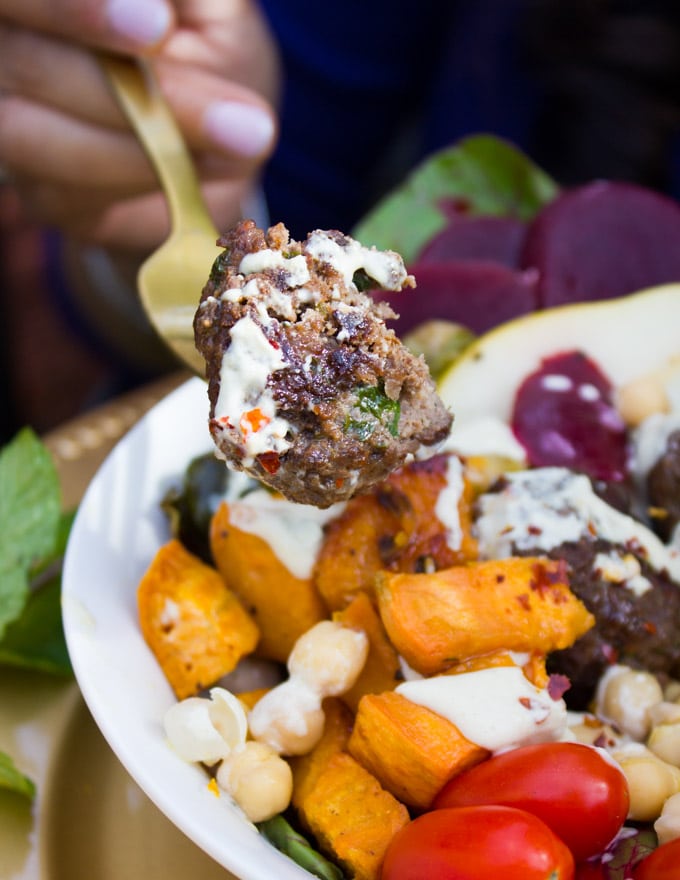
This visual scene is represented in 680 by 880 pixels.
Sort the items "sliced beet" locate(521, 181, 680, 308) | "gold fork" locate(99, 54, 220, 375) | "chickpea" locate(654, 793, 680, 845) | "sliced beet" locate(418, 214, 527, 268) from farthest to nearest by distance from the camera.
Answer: "sliced beet" locate(418, 214, 527, 268) < "sliced beet" locate(521, 181, 680, 308) < "gold fork" locate(99, 54, 220, 375) < "chickpea" locate(654, 793, 680, 845)

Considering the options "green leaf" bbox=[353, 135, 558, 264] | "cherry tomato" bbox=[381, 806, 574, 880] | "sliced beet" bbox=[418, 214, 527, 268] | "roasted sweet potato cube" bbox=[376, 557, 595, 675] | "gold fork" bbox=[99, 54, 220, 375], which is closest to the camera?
"cherry tomato" bbox=[381, 806, 574, 880]

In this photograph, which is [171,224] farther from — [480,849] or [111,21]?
[480,849]

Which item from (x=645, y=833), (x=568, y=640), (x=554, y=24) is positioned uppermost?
(x=554, y=24)

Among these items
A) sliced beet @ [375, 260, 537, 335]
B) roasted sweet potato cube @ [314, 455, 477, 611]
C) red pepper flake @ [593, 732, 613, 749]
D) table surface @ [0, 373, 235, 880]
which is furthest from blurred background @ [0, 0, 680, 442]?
red pepper flake @ [593, 732, 613, 749]

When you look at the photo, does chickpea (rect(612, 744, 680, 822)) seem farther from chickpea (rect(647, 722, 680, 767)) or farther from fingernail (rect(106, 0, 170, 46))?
fingernail (rect(106, 0, 170, 46))

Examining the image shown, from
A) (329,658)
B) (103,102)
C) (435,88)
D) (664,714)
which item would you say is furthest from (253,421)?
(435,88)

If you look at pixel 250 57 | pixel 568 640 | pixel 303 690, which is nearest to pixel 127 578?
pixel 303 690

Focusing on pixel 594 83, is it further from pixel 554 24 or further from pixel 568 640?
pixel 568 640
